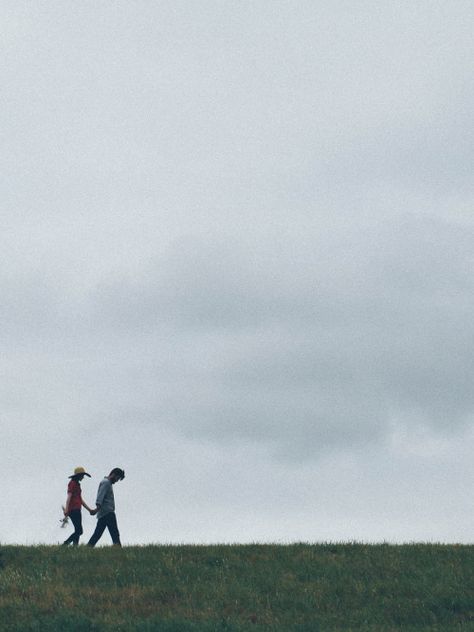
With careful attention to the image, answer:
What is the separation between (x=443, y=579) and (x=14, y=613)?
8.78 meters

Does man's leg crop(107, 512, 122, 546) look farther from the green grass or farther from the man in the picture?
the green grass

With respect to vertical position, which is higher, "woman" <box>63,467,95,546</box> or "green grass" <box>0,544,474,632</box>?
"woman" <box>63,467,95,546</box>

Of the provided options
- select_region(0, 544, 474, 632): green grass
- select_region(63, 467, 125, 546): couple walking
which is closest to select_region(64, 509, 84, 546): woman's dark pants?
select_region(63, 467, 125, 546): couple walking

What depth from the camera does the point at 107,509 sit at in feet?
83.5

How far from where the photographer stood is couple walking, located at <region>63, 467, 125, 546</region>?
2542cm

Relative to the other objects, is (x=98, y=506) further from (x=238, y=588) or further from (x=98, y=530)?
(x=238, y=588)

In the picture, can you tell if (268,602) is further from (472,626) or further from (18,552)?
(18,552)

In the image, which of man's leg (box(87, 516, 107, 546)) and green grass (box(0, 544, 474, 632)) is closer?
green grass (box(0, 544, 474, 632))

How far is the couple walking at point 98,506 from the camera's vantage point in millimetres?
25422

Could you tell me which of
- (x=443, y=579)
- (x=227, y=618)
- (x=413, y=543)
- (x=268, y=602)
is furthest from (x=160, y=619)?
(x=413, y=543)

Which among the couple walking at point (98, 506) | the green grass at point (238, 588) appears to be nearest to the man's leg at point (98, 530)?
the couple walking at point (98, 506)

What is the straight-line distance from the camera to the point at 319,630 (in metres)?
17.5

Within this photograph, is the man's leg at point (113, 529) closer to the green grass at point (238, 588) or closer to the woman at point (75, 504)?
the woman at point (75, 504)

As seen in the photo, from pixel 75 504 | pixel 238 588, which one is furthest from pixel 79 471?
pixel 238 588
